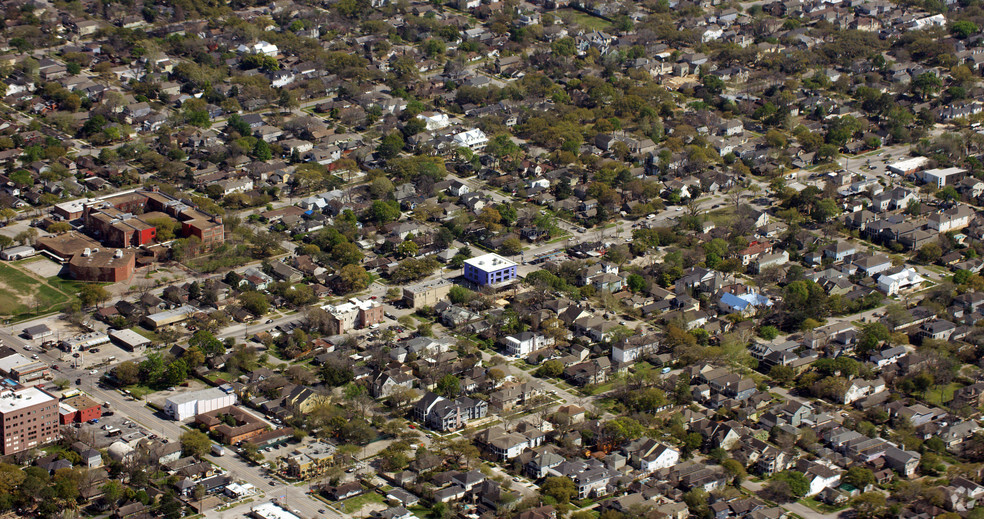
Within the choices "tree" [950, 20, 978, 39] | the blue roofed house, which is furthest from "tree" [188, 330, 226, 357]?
"tree" [950, 20, 978, 39]

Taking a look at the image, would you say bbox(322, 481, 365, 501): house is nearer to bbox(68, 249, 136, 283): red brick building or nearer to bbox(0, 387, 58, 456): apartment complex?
bbox(0, 387, 58, 456): apartment complex

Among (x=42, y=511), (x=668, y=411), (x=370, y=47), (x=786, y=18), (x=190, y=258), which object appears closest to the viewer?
(x=42, y=511)

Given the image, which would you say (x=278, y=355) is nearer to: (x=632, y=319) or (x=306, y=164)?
(x=632, y=319)

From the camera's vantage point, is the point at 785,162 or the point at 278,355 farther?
the point at 785,162

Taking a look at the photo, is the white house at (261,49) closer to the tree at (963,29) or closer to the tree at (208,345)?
the tree at (208,345)

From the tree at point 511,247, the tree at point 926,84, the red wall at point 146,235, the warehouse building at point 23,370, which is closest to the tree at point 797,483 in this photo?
the tree at point 511,247

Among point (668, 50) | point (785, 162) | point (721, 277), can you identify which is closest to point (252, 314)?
point (721, 277)
